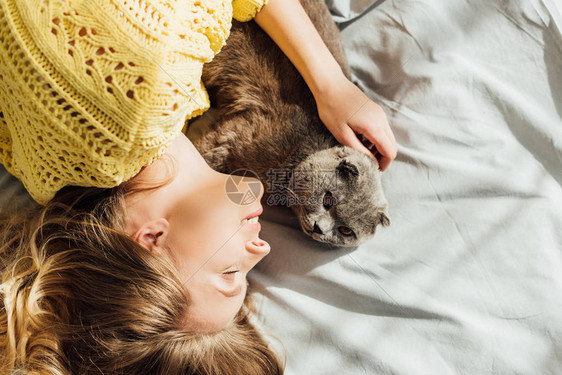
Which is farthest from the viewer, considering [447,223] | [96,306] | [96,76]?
[447,223]

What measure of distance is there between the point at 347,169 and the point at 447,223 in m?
Answer: 0.33

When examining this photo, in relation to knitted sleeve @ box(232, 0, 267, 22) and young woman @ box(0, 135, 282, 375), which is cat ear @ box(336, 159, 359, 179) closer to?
young woman @ box(0, 135, 282, 375)

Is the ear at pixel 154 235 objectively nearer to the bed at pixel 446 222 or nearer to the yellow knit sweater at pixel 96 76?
the yellow knit sweater at pixel 96 76

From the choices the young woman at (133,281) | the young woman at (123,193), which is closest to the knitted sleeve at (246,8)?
the young woman at (123,193)

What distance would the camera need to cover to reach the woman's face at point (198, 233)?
2.86 ft

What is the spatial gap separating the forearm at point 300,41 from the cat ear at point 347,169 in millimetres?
189

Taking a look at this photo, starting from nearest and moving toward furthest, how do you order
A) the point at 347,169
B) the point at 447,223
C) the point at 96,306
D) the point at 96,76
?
the point at 96,76, the point at 96,306, the point at 347,169, the point at 447,223

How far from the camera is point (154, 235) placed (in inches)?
34.7

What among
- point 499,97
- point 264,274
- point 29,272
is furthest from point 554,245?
point 29,272

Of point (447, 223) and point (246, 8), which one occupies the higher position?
point (246, 8)

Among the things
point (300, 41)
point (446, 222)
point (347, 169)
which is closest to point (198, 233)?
point (347, 169)

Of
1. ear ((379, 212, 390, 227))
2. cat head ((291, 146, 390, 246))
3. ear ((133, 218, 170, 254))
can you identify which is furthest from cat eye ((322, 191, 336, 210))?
ear ((133, 218, 170, 254))

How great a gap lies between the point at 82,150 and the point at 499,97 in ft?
3.40

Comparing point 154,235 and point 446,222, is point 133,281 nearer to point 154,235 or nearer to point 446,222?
point 154,235
